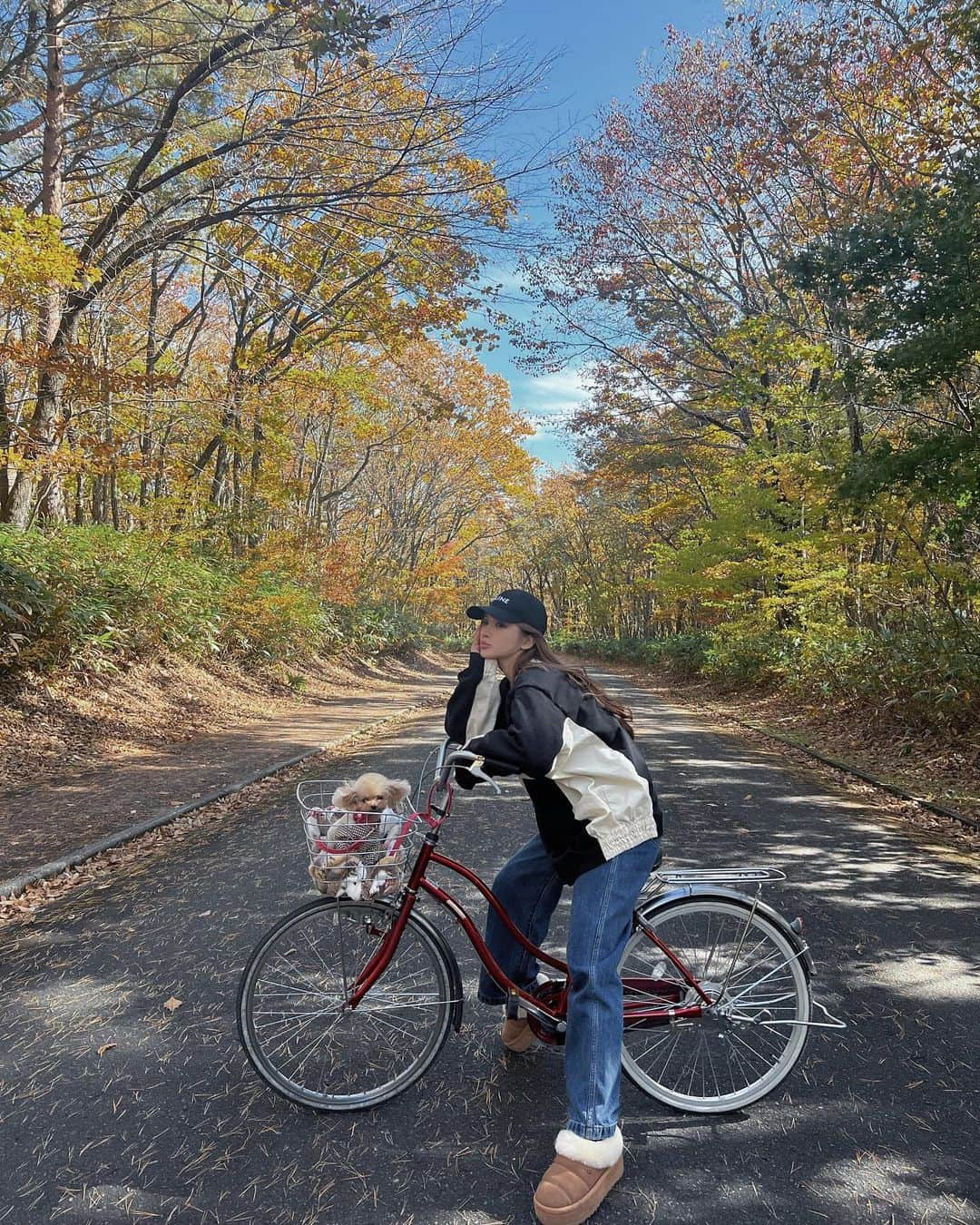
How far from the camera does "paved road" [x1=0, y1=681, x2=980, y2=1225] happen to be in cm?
209

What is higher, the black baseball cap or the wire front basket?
the black baseball cap

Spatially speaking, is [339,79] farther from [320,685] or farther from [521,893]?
[320,685]

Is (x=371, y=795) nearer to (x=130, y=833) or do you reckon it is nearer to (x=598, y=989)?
(x=598, y=989)

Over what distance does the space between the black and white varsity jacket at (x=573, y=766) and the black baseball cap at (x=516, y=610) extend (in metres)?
0.17

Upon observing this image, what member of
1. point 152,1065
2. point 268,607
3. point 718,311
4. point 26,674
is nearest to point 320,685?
point 268,607

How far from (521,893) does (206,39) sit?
914 cm

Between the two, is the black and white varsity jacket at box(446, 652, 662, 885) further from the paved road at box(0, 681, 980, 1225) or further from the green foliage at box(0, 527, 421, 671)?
the green foliage at box(0, 527, 421, 671)

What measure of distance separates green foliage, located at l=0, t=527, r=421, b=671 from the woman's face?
7538 mm

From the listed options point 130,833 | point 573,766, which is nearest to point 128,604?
point 130,833

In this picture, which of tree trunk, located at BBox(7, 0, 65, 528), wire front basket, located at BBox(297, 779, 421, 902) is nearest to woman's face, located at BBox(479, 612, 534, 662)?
wire front basket, located at BBox(297, 779, 421, 902)

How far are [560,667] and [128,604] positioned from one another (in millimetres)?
10196

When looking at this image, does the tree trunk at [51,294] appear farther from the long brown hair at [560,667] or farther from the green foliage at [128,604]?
the long brown hair at [560,667]

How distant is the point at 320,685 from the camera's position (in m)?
17.7

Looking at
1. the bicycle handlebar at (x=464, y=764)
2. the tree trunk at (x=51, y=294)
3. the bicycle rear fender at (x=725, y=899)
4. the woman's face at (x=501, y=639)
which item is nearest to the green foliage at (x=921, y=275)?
the bicycle rear fender at (x=725, y=899)
